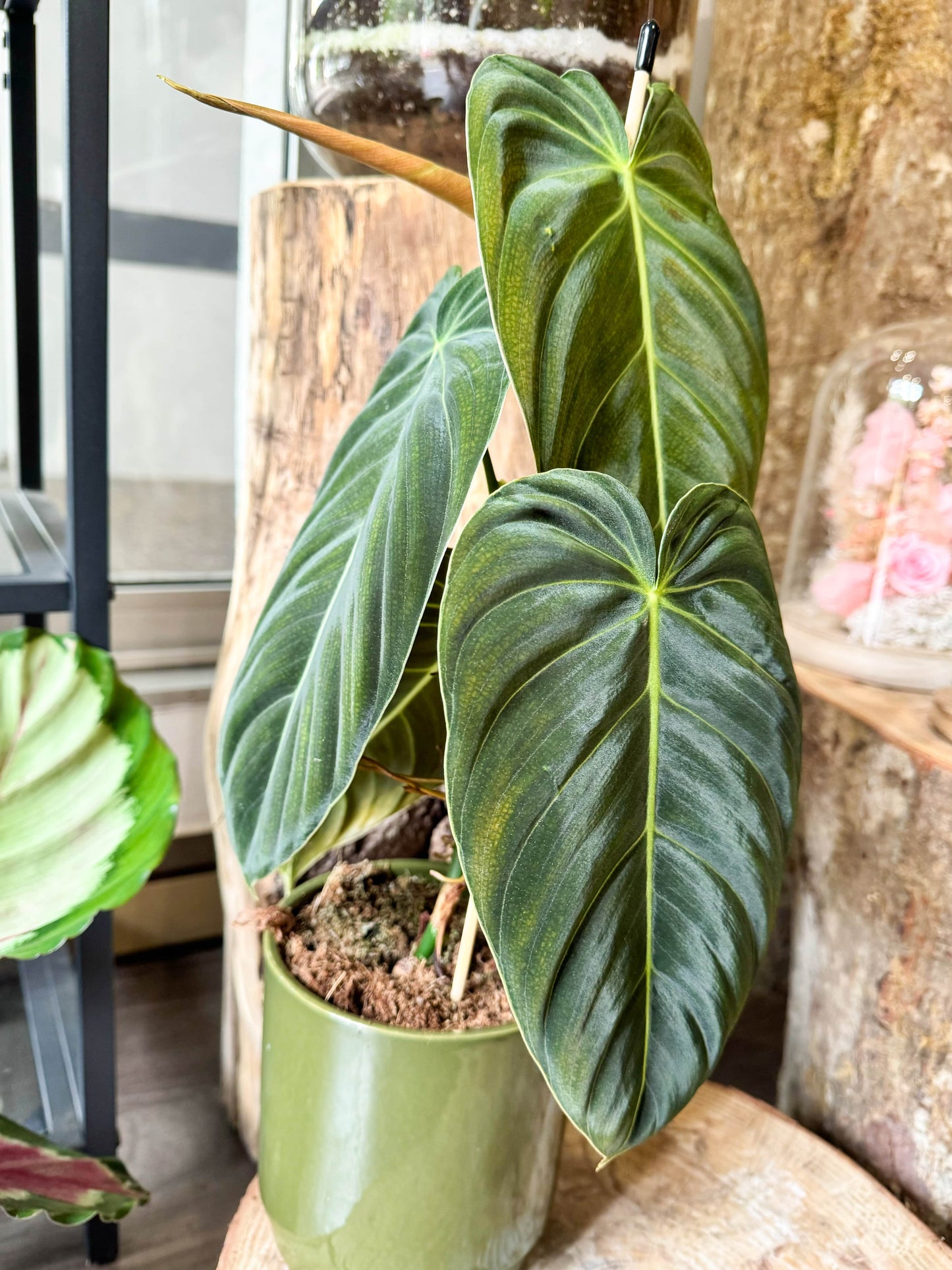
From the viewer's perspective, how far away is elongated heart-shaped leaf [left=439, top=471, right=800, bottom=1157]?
434 millimetres

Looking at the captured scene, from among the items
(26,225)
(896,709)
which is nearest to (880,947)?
(896,709)

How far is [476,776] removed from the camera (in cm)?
43

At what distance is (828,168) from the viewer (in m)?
1.10

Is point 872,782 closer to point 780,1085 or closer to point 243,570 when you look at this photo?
point 780,1085

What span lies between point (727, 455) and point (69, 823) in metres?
0.52

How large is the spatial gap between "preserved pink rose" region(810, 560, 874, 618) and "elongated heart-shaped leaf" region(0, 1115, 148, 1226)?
80cm

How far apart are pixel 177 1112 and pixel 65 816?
65cm

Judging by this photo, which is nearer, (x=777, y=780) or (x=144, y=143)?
(x=777, y=780)

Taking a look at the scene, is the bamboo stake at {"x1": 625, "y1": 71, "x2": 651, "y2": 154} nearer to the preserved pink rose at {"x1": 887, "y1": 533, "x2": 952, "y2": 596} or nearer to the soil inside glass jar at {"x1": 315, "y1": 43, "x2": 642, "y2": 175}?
the soil inside glass jar at {"x1": 315, "y1": 43, "x2": 642, "y2": 175}

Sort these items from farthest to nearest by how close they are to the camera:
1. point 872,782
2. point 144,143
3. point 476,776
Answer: point 144,143 → point 872,782 → point 476,776

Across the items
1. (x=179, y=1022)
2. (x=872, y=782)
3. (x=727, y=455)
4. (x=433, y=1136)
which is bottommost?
(x=179, y=1022)

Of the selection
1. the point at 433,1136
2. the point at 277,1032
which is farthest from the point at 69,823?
the point at 433,1136

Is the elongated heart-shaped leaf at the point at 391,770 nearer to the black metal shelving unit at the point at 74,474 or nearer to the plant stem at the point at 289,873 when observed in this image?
the plant stem at the point at 289,873

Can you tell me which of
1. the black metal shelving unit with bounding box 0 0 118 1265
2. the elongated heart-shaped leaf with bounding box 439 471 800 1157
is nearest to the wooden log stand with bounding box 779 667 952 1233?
the elongated heart-shaped leaf with bounding box 439 471 800 1157
